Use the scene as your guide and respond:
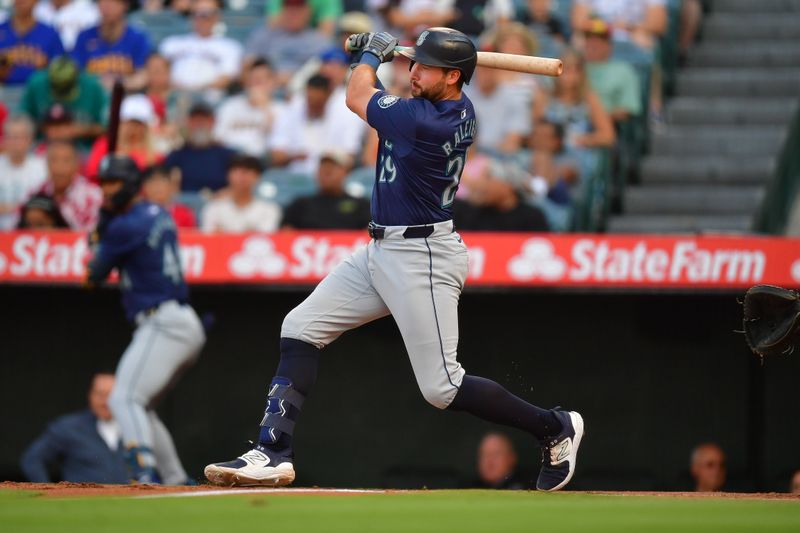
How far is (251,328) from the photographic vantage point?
901 cm

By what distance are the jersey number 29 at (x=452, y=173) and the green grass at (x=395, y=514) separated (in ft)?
3.60

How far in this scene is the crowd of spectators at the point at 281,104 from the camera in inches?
355

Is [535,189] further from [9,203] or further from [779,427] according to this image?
[9,203]

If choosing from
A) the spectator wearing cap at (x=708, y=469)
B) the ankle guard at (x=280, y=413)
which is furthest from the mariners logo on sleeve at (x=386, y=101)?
the spectator wearing cap at (x=708, y=469)

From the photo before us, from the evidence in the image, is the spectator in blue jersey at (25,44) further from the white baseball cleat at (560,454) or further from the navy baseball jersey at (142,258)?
the white baseball cleat at (560,454)

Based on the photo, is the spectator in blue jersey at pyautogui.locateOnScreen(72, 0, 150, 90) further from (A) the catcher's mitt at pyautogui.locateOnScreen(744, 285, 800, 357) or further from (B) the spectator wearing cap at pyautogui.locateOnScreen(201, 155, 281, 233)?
(A) the catcher's mitt at pyautogui.locateOnScreen(744, 285, 800, 357)

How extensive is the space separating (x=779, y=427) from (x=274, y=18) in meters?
5.52

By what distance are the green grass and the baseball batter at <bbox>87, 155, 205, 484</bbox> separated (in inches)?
90.3

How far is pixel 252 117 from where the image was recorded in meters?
10.4

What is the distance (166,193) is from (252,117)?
62.8 inches

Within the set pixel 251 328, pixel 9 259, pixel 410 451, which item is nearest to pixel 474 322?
pixel 410 451

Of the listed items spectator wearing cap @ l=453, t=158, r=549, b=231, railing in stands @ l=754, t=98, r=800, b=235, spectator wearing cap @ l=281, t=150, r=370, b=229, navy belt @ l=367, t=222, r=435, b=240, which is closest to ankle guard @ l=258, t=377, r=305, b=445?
navy belt @ l=367, t=222, r=435, b=240

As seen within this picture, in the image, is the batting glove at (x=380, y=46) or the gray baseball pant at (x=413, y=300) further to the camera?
the batting glove at (x=380, y=46)

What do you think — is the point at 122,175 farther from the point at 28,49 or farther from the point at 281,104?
the point at 28,49
